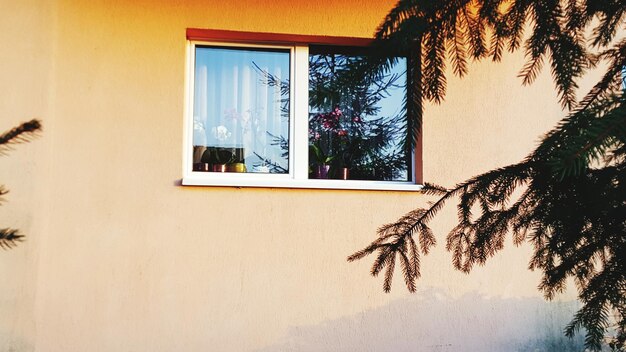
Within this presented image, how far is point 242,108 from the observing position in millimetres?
5457

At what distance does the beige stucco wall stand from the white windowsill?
62 millimetres

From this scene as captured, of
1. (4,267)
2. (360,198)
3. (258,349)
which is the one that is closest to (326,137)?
(360,198)

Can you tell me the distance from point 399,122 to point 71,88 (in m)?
3.85

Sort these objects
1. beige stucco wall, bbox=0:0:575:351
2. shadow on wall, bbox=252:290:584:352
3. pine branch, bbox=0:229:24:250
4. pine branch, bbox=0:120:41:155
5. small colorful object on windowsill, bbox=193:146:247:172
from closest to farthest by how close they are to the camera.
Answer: pine branch, bbox=0:120:41:155 < pine branch, bbox=0:229:24:250 < beige stucco wall, bbox=0:0:575:351 < shadow on wall, bbox=252:290:584:352 < small colorful object on windowsill, bbox=193:146:247:172

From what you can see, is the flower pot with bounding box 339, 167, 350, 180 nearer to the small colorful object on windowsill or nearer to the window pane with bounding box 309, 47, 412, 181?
the window pane with bounding box 309, 47, 412, 181

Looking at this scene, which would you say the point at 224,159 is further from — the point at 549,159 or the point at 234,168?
the point at 549,159

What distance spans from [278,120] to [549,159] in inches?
155

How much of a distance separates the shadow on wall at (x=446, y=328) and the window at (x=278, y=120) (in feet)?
3.49

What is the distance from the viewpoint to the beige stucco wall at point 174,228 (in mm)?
4773

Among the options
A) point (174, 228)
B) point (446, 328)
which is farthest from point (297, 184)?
point (446, 328)

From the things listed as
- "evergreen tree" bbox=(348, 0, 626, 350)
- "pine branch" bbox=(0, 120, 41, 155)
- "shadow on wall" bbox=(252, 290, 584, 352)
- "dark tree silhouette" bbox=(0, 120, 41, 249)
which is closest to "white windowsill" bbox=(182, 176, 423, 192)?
"shadow on wall" bbox=(252, 290, 584, 352)

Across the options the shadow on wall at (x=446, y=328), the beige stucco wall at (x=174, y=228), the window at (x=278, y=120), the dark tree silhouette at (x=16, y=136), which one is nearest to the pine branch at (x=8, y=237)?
the dark tree silhouette at (x=16, y=136)

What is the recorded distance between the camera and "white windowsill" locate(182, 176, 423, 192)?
500cm

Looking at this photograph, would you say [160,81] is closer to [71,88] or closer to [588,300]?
[71,88]
